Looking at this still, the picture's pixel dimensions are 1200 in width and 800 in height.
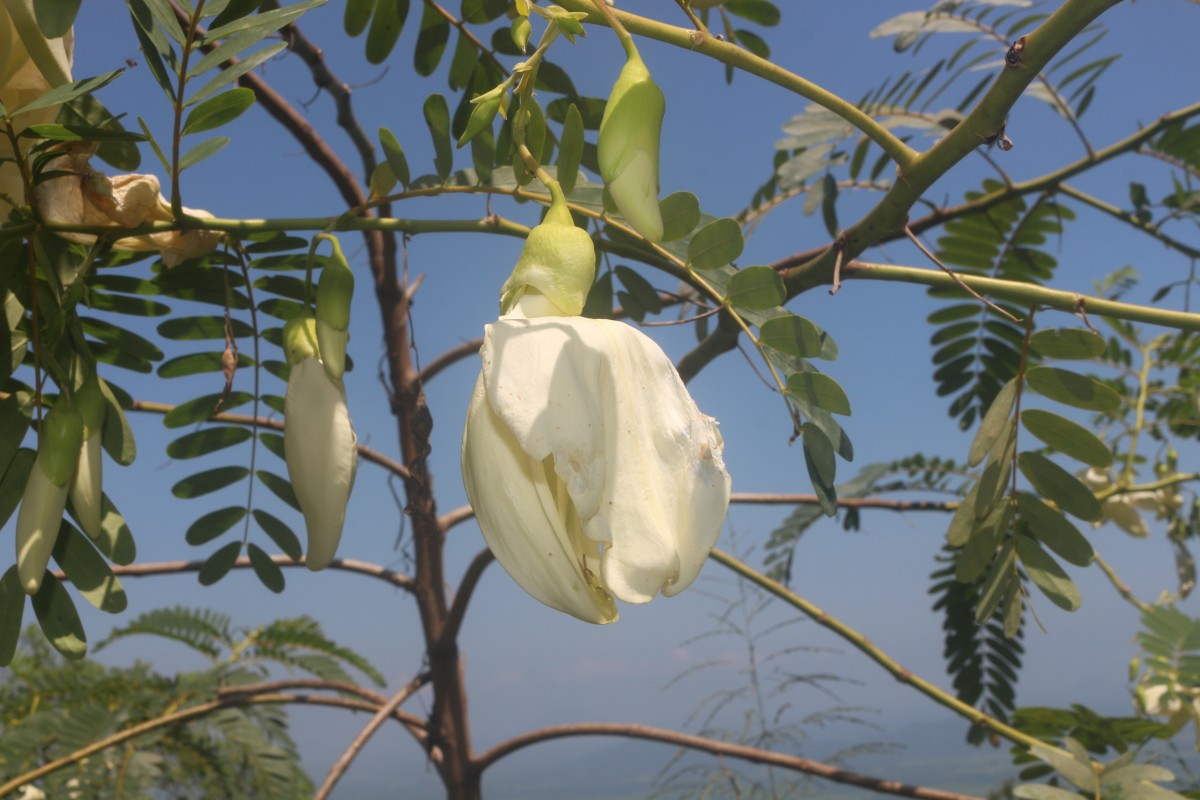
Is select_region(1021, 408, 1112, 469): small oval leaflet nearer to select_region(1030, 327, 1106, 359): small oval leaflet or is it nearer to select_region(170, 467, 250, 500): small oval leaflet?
select_region(1030, 327, 1106, 359): small oval leaflet

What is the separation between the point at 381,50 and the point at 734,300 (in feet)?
1.53

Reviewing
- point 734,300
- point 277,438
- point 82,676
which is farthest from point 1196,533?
point 82,676

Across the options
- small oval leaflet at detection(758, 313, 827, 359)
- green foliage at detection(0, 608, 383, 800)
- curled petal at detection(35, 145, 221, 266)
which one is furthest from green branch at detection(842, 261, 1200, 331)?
green foliage at detection(0, 608, 383, 800)

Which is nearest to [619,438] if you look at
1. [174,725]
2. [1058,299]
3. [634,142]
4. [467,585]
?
[634,142]

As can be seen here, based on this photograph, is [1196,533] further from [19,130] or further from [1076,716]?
[19,130]

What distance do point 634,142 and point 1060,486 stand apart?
0.52 meters

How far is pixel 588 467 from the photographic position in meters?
0.35

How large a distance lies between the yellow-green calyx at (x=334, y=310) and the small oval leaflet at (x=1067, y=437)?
52cm

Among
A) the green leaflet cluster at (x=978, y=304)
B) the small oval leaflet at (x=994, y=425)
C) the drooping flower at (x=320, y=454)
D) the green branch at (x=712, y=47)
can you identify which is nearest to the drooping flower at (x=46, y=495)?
the drooping flower at (x=320, y=454)

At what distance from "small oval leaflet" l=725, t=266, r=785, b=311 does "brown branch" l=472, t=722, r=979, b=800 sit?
2.16 ft

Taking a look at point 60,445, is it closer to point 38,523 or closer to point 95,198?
point 38,523

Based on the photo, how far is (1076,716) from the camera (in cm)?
98

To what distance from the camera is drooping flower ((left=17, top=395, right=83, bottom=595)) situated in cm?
53

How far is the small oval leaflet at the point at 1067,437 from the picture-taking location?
0.71 metres
